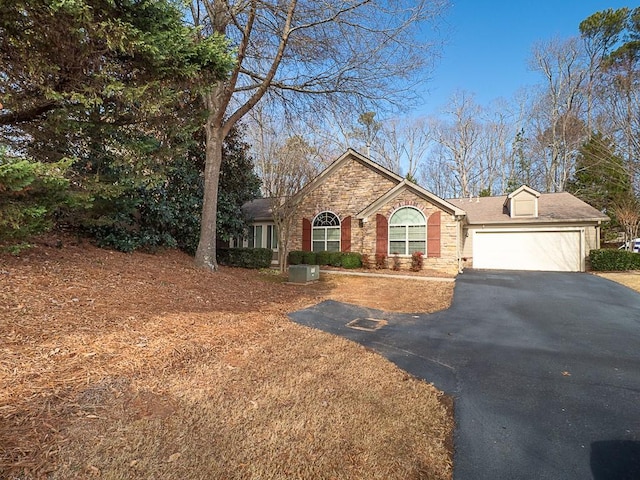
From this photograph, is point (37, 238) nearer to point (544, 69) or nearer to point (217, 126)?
point (217, 126)

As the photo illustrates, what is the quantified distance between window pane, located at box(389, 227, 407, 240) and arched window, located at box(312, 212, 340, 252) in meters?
2.73

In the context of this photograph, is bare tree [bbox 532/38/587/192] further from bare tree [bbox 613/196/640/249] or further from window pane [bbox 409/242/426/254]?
window pane [bbox 409/242/426/254]

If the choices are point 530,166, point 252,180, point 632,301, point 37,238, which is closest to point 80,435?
point 37,238

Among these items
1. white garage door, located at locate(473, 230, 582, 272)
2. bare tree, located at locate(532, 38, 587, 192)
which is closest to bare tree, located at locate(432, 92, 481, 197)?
bare tree, located at locate(532, 38, 587, 192)

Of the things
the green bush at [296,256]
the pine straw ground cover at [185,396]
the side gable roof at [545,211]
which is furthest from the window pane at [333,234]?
the pine straw ground cover at [185,396]

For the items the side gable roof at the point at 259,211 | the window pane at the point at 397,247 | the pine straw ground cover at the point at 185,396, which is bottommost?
the pine straw ground cover at the point at 185,396

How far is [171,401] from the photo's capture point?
9.61 ft

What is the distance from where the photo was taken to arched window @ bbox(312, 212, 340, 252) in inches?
659

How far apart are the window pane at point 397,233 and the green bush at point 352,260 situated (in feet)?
5.86

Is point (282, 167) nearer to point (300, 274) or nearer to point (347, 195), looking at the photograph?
point (347, 195)

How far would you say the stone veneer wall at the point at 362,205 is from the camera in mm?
14391

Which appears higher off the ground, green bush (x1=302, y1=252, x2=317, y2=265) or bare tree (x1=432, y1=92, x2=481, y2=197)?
bare tree (x1=432, y1=92, x2=481, y2=197)

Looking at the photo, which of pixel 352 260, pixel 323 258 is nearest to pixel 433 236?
pixel 352 260

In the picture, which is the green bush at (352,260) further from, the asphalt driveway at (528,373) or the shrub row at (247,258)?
the asphalt driveway at (528,373)
